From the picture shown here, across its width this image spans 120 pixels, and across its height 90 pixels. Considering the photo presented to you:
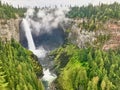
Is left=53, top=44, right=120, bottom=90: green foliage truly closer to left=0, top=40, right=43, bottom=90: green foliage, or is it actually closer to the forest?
the forest

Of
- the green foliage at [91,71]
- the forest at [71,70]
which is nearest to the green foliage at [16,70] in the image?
the forest at [71,70]

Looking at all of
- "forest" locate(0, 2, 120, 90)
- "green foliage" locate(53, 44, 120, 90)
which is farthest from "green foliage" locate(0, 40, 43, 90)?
"green foliage" locate(53, 44, 120, 90)

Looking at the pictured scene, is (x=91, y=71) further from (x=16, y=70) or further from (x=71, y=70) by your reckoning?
(x=16, y=70)

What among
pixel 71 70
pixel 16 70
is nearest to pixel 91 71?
pixel 71 70

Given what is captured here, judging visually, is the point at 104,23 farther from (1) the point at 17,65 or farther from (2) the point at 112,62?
(1) the point at 17,65

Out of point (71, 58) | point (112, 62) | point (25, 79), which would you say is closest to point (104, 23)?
point (71, 58)

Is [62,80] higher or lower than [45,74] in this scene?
lower
